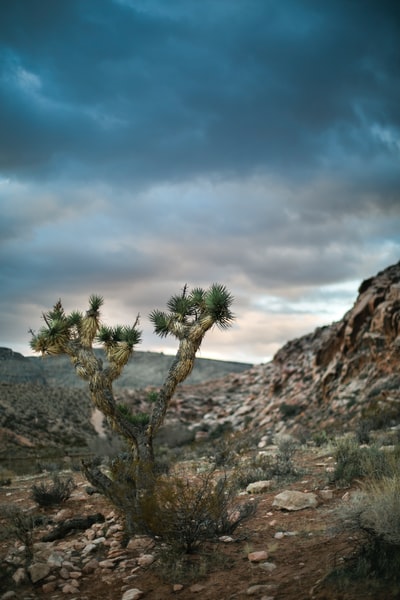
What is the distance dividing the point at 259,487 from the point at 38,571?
464 centimetres

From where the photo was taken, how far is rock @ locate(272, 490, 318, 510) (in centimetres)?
751

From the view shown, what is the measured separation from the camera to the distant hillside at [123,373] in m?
76.1

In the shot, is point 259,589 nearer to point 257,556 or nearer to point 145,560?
point 257,556

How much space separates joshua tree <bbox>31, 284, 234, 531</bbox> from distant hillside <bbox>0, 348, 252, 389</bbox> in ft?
209

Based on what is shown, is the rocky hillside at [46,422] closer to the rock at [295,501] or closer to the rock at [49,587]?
the rock at [295,501]

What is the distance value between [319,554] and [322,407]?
20.7m

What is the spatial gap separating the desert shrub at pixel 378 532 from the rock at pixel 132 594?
231 centimetres

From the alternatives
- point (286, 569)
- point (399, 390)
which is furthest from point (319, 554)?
point (399, 390)

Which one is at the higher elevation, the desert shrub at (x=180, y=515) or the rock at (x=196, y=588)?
the desert shrub at (x=180, y=515)

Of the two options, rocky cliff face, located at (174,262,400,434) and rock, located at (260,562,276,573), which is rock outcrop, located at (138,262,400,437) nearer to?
rocky cliff face, located at (174,262,400,434)

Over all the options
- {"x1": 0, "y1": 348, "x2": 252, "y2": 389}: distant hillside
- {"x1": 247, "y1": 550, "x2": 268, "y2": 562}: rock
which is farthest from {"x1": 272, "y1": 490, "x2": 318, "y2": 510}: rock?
{"x1": 0, "y1": 348, "x2": 252, "y2": 389}: distant hillside

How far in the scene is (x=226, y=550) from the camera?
609 cm

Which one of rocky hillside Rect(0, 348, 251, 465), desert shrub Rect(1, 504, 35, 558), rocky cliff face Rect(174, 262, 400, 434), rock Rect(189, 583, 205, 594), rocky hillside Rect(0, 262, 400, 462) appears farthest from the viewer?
rocky hillside Rect(0, 348, 251, 465)

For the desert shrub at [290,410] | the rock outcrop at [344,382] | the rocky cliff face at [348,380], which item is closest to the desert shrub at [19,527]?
the rock outcrop at [344,382]
